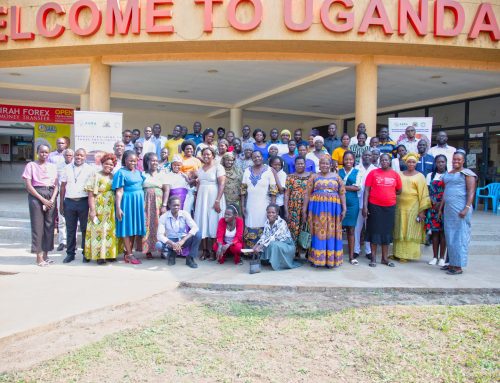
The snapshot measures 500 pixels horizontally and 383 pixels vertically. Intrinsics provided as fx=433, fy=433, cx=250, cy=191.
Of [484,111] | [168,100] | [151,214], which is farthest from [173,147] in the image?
[484,111]

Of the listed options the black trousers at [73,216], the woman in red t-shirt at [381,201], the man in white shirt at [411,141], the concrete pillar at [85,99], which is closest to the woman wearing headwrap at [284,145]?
the woman in red t-shirt at [381,201]

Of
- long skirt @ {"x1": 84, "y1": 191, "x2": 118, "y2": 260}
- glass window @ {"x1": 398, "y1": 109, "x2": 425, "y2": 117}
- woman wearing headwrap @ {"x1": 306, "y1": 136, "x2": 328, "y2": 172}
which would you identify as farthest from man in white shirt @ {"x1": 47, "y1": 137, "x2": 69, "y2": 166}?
glass window @ {"x1": 398, "y1": 109, "x2": 425, "y2": 117}

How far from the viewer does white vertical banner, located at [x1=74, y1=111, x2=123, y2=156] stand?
7902 mm

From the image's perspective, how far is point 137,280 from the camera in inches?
204

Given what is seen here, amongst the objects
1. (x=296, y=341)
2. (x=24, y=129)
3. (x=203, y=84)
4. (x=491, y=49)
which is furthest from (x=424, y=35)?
(x=24, y=129)

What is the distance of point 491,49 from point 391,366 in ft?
24.4

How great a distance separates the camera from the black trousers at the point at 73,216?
5980mm

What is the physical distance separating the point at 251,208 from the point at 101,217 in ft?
6.81

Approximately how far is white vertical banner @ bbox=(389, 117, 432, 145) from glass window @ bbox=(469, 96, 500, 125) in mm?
4847

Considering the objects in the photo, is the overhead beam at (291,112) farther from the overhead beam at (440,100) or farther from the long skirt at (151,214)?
the long skirt at (151,214)

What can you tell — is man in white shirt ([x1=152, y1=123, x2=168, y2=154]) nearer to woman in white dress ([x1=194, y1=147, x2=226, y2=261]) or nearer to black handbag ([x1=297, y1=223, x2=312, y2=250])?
woman in white dress ([x1=194, y1=147, x2=226, y2=261])

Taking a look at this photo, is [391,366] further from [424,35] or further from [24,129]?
[24,129]

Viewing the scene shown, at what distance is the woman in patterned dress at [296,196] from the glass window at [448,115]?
849 cm

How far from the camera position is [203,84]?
11680 mm
